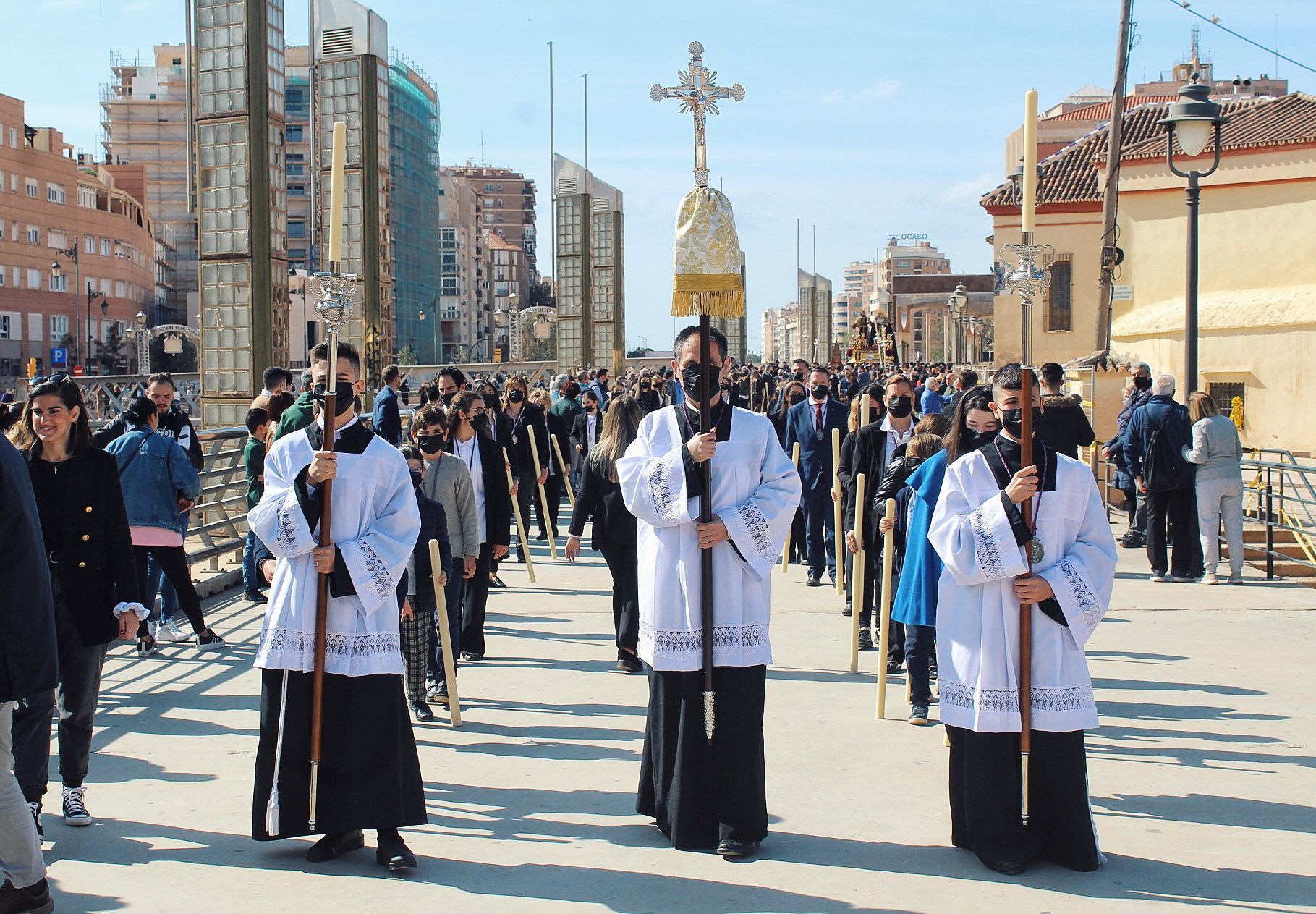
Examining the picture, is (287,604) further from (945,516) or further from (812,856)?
(945,516)

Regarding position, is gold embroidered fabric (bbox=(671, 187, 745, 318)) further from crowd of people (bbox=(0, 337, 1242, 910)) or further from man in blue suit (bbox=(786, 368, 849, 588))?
man in blue suit (bbox=(786, 368, 849, 588))

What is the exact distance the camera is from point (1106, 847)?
575cm

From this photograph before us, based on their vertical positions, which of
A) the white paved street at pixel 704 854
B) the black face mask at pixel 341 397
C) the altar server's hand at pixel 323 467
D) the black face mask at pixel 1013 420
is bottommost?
the white paved street at pixel 704 854

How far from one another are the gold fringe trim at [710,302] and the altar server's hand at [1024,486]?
4.70ft

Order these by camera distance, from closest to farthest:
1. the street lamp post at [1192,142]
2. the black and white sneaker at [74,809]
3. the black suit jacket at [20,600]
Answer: the black suit jacket at [20,600] < the black and white sneaker at [74,809] < the street lamp post at [1192,142]

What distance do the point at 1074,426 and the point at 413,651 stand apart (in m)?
6.42

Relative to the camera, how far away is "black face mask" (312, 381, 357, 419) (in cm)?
561

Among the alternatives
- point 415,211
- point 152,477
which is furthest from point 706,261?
point 415,211

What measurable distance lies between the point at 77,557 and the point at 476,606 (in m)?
3.89

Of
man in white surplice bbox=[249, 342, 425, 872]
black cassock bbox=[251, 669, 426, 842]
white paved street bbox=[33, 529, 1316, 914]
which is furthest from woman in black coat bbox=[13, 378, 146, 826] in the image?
black cassock bbox=[251, 669, 426, 842]

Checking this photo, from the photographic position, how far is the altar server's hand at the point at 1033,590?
17.9ft

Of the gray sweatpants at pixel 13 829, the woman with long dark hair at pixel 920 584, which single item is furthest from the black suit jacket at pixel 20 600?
the woman with long dark hair at pixel 920 584

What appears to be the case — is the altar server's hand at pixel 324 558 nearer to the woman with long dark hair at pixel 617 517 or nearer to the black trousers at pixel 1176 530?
the woman with long dark hair at pixel 617 517

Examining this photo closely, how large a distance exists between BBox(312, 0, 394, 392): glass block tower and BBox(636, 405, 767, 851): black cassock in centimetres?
1147
